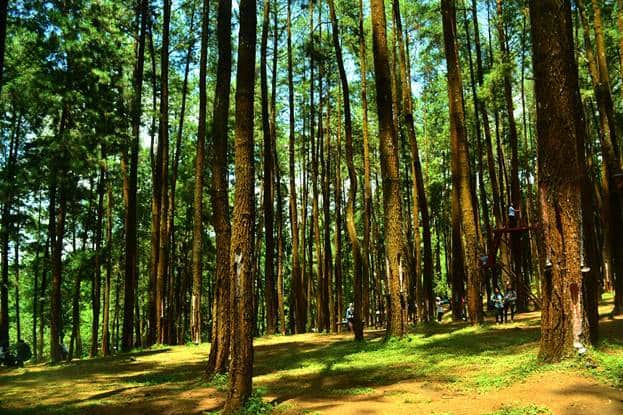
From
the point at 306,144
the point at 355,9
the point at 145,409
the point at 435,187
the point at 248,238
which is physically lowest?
the point at 145,409

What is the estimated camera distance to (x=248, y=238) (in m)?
7.02

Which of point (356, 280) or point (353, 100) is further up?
point (353, 100)

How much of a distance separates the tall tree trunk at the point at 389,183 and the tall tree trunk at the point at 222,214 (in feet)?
14.7

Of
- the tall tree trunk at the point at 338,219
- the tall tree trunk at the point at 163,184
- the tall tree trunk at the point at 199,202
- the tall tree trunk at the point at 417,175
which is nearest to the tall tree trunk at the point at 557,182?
the tall tree trunk at the point at 417,175

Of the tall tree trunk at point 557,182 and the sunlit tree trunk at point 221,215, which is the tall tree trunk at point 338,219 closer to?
the sunlit tree trunk at point 221,215

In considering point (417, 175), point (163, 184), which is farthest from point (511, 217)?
point (163, 184)

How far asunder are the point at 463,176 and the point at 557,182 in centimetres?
663

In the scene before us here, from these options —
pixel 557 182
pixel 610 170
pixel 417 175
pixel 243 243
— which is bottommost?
pixel 243 243

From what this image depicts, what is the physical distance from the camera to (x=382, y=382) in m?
8.28

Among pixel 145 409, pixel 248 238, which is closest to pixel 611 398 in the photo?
pixel 248 238

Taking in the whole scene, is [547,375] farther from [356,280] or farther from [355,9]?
[355,9]

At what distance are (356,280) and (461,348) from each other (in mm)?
3418

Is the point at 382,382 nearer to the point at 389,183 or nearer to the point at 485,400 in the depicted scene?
the point at 485,400

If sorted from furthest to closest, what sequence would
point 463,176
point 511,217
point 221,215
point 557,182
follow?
1. point 511,217
2. point 463,176
3. point 221,215
4. point 557,182
